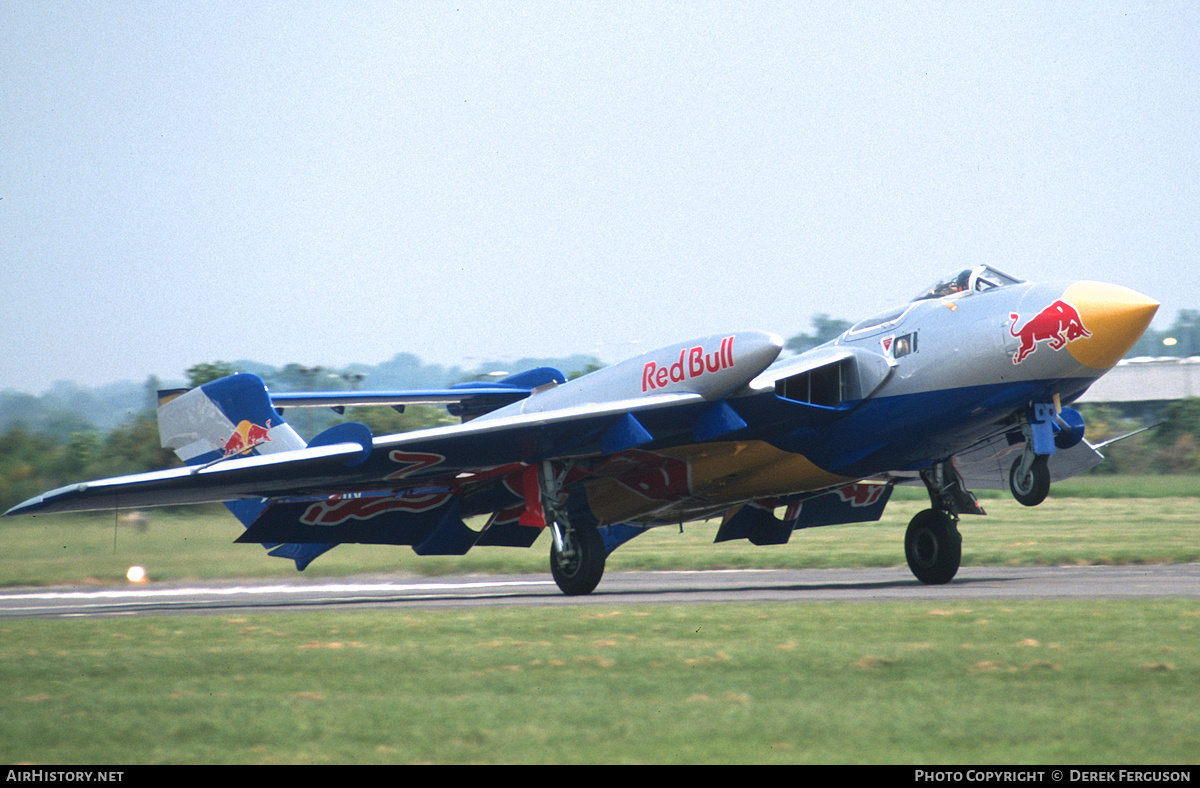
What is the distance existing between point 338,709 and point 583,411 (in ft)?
23.8

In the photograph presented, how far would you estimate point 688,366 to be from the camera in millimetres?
13445

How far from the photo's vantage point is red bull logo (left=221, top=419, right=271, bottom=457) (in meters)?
16.1

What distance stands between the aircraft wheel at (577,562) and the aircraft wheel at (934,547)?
12.6 feet

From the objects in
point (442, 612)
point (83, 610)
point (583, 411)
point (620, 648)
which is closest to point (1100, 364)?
point (583, 411)

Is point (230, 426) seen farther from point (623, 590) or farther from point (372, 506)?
point (623, 590)

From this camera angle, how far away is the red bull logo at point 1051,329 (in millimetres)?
11812

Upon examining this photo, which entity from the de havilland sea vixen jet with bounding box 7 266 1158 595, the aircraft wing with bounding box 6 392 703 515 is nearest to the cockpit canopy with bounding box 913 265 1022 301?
the de havilland sea vixen jet with bounding box 7 266 1158 595

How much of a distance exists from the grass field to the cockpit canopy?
400 centimetres

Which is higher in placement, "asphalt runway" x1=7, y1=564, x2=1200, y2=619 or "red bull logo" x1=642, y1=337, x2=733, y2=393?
"red bull logo" x1=642, y1=337, x2=733, y2=393

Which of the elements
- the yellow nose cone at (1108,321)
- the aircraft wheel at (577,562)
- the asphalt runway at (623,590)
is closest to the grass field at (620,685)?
the asphalt runway at (623,590)

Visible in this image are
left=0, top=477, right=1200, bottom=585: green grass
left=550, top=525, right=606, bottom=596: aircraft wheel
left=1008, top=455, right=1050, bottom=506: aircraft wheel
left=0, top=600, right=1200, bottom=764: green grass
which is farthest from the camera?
left=0, top=477, right=1200, bottom=585: green grass

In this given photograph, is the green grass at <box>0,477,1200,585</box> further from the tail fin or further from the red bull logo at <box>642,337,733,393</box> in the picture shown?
the red bull logo at <box>642,337,733,393</box>

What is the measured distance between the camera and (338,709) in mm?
6422
